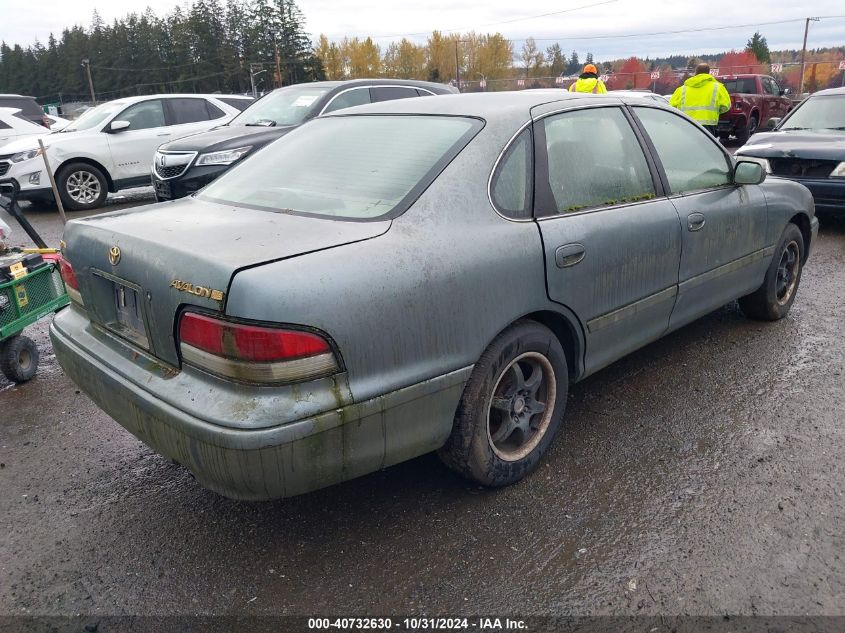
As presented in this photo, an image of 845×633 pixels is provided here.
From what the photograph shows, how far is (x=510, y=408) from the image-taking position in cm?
286

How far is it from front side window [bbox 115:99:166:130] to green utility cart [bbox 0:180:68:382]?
7.22 m

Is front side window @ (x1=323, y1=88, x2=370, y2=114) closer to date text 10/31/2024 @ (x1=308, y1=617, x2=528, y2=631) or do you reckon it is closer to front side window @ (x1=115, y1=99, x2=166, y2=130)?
front side window @ (x1=115, y1=99, x2=166, y2=130)

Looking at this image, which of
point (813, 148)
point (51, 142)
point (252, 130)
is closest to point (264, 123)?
point (252, 130)

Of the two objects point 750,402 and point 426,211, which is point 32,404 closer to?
point 426,211

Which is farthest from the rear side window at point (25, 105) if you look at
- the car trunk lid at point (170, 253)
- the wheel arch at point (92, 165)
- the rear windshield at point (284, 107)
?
the car trunk lid at point (170, 253)

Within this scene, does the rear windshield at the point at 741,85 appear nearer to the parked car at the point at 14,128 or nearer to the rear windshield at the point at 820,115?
the rear windshield at the point at 820,115

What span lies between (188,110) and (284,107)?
3173 mm

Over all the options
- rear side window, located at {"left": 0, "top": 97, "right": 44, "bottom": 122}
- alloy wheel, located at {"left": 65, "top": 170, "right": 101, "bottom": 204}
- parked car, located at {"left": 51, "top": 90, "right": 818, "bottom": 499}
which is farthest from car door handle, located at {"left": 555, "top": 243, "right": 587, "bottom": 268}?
rear side window, located at {"left": 0, "top": 97, "right": 44, "bottom": 122}

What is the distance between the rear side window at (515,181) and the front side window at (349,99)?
6016 mm

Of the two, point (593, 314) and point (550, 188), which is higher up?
point (550, 188)

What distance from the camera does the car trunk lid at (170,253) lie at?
7.18 feet

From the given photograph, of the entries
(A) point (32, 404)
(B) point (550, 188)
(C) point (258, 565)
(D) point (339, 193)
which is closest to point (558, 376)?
(B) point (550, 188)

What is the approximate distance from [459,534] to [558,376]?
0.84m

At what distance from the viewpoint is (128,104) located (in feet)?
35.6
